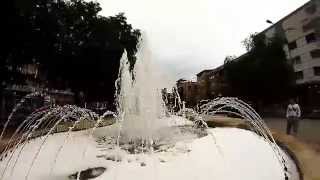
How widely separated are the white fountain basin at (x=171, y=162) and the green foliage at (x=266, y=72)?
118 feet

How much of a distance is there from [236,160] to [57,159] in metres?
3.58

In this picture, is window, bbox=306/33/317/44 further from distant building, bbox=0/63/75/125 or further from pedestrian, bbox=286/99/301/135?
pedestrian, bbox=286/99/301/135

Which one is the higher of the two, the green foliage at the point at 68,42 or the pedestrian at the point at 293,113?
the green foliage at the point at 68,42

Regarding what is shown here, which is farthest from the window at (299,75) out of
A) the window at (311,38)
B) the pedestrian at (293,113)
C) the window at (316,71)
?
the pedestrian at (293,113)

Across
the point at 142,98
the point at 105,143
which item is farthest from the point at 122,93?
the point at 105,143

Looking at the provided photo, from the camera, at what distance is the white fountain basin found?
816cm

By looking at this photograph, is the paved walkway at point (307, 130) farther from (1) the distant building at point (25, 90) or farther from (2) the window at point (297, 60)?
(2) the window at point (297, 60)

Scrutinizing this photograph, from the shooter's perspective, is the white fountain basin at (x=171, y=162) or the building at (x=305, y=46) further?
the building at (x=305, y=46)

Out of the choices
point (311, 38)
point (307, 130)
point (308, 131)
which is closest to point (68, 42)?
point (307, 130)

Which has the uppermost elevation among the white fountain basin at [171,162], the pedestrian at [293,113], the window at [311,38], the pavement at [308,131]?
the window at [311,38]

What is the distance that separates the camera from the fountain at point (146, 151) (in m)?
8.32

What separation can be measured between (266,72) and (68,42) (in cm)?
2290

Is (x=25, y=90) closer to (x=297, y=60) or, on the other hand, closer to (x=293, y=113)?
(x=297, y=60)

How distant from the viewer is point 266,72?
4566cm
